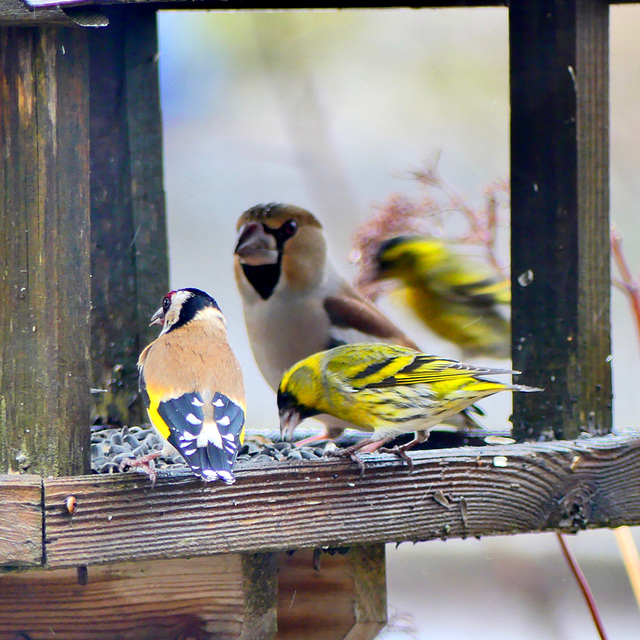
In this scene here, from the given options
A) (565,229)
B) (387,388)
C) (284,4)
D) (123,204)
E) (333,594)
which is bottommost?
(333,594)

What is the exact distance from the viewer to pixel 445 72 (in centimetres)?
364

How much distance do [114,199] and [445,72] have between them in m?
1.68

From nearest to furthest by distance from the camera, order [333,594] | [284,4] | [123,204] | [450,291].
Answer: [333,594] → [284,4] → [123,204] → [450,291]

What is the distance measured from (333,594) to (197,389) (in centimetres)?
56

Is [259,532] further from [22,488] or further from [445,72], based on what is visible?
[445,72]

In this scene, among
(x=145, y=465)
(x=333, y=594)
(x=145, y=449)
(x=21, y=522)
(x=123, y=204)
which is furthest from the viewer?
(x=123, y=204)

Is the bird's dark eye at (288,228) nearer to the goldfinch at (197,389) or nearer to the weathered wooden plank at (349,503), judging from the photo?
the goldfinch at (197,389)

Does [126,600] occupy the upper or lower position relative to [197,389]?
lower

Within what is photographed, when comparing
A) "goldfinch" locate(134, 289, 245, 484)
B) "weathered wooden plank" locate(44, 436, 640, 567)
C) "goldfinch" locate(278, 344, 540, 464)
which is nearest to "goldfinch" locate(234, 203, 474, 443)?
"goldfinch" locate(278, 344, 540, 464)

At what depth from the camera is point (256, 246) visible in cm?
252

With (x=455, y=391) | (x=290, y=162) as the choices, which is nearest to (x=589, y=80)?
(x=455, y=391)

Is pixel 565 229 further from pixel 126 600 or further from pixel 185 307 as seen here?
pixel 126 600

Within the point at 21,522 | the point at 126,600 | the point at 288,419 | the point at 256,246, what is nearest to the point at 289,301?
the point at 256,246

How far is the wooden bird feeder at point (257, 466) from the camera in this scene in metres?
1.53
